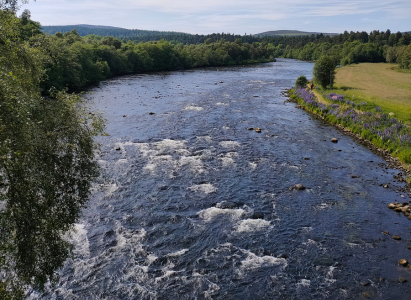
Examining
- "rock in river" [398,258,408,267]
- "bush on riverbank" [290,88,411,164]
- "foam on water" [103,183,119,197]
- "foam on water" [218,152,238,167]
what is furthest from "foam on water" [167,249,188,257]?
"bush on riverbank" [290,88,411,164]

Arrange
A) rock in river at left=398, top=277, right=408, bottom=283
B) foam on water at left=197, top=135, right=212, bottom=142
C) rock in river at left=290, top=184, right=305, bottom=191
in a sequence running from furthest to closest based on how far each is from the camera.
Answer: foam on water at left=197, top=135, right=212, bottom=142, rock in river at left=290, top=184, right=305, bottom=191, rock in river at left=398, top=277, right=408, bottom=283

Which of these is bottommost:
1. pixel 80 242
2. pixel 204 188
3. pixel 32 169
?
pixel 80 242

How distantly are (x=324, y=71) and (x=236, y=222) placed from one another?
185ft

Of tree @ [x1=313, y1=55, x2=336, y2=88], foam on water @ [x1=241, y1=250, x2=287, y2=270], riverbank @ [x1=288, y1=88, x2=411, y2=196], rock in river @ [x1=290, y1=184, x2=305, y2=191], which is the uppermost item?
tree @ [x1=313, y1=55, x2=336, y2=88]

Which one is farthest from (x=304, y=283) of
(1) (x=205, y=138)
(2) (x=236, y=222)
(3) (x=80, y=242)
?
(1) (x=205, y=138)

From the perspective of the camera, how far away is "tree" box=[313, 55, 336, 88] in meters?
66.8

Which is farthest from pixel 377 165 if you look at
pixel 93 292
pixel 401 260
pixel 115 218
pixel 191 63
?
pixel 191 63

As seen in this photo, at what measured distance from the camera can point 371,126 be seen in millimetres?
41688

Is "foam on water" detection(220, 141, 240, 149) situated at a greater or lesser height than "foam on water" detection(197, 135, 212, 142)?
lesser

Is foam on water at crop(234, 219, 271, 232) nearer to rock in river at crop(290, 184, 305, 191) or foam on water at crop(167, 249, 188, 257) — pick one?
foam on water at crop(167, 249, 188, 257)

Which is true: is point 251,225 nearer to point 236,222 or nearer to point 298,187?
point 236,222

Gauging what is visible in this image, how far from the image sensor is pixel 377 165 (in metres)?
32.8

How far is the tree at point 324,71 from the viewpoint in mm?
66750

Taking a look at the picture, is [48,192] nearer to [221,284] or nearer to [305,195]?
[221,284]
